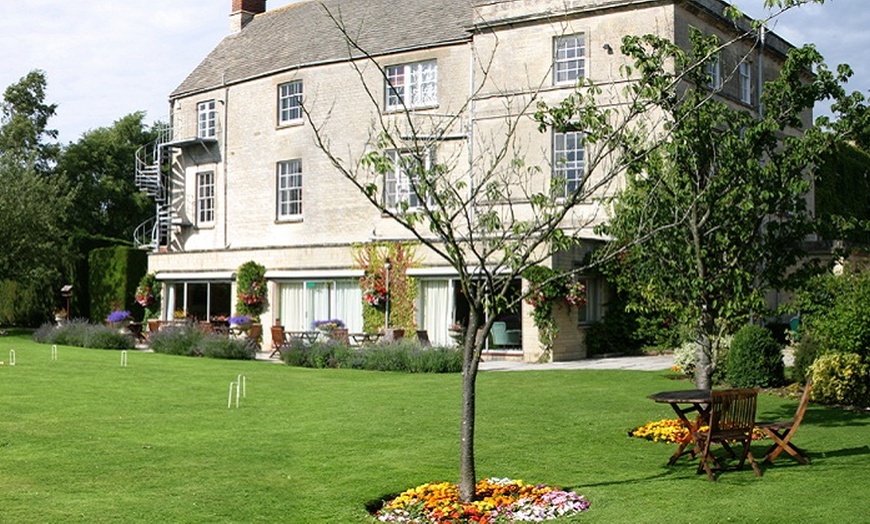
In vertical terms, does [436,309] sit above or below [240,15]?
below

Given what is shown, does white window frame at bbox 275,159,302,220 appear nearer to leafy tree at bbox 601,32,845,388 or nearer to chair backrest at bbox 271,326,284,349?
chair backrest at bbox 271,326,284,349

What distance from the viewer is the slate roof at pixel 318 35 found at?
33625 millimetres

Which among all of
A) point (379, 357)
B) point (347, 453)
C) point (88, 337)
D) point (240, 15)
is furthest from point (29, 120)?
point (347, 453)

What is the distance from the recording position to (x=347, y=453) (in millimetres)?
11656

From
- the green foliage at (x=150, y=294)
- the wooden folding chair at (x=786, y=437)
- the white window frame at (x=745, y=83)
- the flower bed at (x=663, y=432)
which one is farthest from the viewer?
the green foliage at (x=150, y=294)

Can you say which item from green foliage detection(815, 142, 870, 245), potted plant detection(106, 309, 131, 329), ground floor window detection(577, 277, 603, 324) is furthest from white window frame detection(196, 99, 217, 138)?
green foliage detection(815, 142, 870, 245)

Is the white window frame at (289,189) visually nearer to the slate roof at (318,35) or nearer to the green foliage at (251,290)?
the slate roof at (318,35)

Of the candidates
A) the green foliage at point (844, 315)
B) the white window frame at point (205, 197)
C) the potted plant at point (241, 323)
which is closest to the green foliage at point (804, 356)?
the green foliage at point (844, 315)

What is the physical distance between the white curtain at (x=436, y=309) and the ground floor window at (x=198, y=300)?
29.7 feet

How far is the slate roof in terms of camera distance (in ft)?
110

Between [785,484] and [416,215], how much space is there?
182 inches

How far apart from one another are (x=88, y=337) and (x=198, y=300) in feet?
18.6

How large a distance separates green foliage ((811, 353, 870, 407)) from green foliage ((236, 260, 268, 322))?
20580 mm

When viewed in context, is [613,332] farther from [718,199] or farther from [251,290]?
[718,199]
